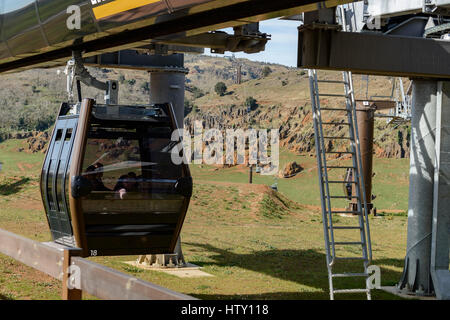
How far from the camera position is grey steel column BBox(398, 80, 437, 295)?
42.5ft

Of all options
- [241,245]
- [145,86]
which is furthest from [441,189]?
[145,86]

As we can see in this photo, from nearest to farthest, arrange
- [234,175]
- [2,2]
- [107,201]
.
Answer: [107,201], [2,2], [234,175]

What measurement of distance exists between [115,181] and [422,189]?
20.7 feet

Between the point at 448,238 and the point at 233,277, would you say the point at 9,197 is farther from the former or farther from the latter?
the point at 448,238

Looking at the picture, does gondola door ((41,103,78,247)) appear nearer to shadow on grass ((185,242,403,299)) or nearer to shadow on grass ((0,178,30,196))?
shadow on grass ((185,242,403,299))

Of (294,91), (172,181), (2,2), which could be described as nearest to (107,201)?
(172,181)

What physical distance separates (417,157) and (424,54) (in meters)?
2.11

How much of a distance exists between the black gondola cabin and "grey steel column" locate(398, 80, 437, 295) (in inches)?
209

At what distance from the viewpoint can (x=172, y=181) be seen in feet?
32.0

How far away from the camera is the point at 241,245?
21.5 m

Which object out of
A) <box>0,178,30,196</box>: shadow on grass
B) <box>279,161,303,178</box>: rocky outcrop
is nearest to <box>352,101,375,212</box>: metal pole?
<box>0,178,30,196</box>: shadow on grass

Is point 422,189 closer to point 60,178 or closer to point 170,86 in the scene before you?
point 170,86

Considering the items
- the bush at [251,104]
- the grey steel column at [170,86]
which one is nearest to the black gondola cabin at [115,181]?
the grey steel column at [170,86]
